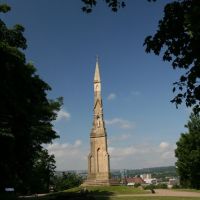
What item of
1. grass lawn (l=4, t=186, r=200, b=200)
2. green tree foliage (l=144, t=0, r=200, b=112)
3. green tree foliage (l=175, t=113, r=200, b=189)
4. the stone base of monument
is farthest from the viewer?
green tree foliage (l=175, t=113, r=200, b=189)

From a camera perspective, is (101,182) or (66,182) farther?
(66,182)

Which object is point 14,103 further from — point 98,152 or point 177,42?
point 98,152

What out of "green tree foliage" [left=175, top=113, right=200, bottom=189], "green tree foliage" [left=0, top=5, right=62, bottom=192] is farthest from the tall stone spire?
"green tree foliage" [left=0, top=5, right=62, bottom=192]

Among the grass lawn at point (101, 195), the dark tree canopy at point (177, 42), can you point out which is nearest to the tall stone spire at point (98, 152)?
the grass lawn at point (101, 195)

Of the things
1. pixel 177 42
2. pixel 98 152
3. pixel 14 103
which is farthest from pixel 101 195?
pixel 177 42

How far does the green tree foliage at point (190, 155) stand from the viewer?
165ft

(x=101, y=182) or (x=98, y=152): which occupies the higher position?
(x=98, y=152)

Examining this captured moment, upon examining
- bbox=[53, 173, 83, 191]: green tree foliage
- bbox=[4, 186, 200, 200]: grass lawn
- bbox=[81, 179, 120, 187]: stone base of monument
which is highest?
bbox=[53, 173, 83, 191]: green tree foliage

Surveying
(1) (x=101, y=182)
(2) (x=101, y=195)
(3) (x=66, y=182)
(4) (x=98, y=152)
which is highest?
(4) (x=98, y=152)

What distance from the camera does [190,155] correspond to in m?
50.3

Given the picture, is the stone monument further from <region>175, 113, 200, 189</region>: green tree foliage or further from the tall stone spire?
<region>175, 113, 200, 189</region>: green tree foliage

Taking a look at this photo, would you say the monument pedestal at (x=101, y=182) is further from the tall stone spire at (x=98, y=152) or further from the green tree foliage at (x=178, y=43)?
the green tree foliage at (x=178, y=43)

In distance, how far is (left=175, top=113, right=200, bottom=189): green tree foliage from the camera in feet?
165

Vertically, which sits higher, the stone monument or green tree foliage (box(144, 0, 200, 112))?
the stone monument
